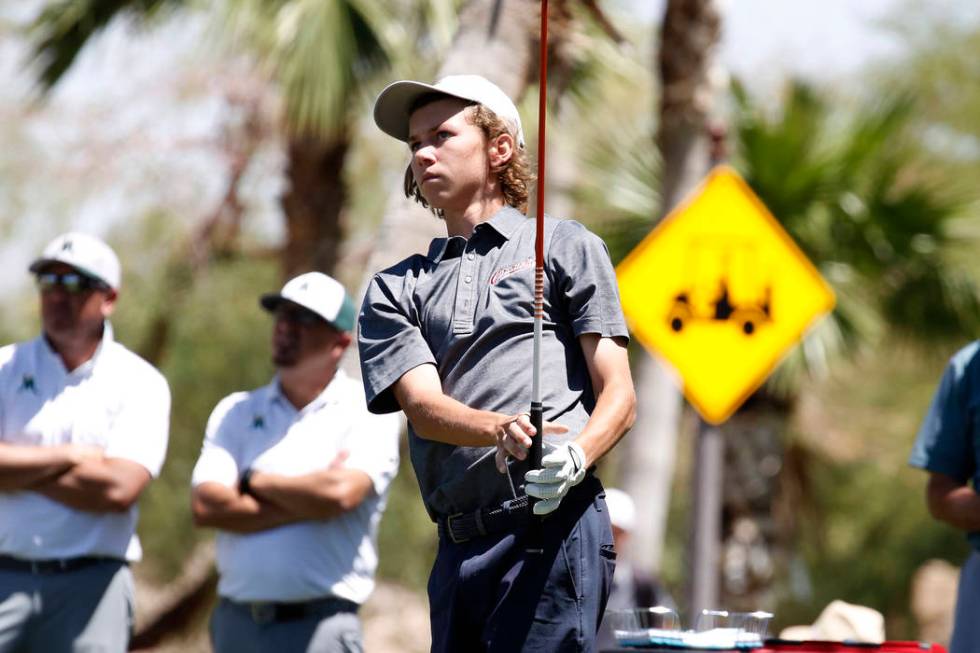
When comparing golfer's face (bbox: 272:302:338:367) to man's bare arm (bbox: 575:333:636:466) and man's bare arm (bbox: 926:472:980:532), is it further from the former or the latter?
man's bare arm (bbox: 575:333:636:466)

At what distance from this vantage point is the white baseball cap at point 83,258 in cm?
588

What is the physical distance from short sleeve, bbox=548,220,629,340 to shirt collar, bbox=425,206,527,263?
15cm

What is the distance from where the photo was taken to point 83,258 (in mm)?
5898

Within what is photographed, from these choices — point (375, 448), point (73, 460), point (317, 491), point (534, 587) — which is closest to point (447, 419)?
point (534, 587)

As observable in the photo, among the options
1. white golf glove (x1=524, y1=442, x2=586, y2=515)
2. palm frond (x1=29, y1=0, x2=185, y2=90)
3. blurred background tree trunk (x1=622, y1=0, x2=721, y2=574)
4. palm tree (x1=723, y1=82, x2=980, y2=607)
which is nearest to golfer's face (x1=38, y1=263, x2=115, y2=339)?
white golf glove (x1=524, y1=442, x2=586, y2=515)

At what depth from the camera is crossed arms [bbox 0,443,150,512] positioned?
18.0 ft

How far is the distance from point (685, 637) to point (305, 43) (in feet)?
28.3

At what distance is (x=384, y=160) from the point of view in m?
21.1

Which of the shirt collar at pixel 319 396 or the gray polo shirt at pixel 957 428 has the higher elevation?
the shirt collar at pixel 319 396

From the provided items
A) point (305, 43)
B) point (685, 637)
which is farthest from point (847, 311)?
point (685, 637)

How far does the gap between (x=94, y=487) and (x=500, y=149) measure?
2.41 meters

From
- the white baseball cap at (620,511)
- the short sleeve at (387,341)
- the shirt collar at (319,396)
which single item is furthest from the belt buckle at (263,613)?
the white baseball cap at (620,511)

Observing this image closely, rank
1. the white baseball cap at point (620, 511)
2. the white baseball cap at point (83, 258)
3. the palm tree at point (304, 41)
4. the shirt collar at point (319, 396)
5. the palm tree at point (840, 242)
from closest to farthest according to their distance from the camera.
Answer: the white baseball cap at point (83, 258) → the shirt collar at point (319, 396) → the white baseball cap at point (620, 511) → the palm tree at point (304, 41) → the palm tree at point (840, 242)

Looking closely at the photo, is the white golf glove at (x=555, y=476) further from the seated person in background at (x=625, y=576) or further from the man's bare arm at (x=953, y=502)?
the seated person in background at (x=625, y=576)
